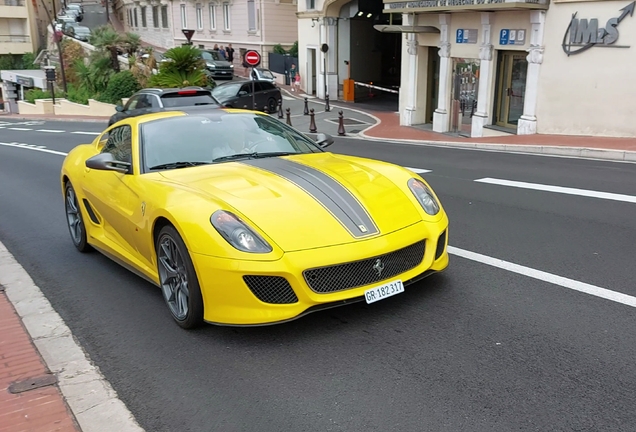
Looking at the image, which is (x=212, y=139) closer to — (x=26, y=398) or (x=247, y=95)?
(x=26, y=398)

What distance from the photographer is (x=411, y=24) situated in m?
22.0

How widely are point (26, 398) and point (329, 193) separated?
2414 millimetres

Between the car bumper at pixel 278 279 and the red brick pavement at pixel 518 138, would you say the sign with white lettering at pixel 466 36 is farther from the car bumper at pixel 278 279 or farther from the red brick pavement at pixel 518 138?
the car bumper at pixel 278 279

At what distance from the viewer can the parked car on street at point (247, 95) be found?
25466 millimetres

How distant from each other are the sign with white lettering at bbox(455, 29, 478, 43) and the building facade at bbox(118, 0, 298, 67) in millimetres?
23598

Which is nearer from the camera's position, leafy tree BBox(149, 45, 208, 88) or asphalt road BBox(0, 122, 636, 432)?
asphalt road BBox(0, 122, 636, 432)

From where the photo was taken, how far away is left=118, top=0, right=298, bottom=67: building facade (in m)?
41.6

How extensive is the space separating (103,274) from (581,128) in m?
14.3

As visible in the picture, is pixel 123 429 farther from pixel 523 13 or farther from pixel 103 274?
pixel 523 13

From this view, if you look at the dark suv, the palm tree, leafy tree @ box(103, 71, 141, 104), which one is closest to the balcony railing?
the palm tree

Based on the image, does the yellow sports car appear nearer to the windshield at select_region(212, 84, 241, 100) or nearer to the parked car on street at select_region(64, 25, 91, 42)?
the windshield at select_region(212, 84, 241, 100)

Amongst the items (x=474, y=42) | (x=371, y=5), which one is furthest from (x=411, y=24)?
(x=371, y=5)

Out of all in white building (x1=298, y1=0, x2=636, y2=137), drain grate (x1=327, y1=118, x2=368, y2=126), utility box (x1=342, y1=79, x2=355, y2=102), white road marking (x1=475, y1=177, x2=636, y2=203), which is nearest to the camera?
white road marking (x1=475, y1=177, x2=636, y2=203)

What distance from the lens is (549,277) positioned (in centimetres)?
505
